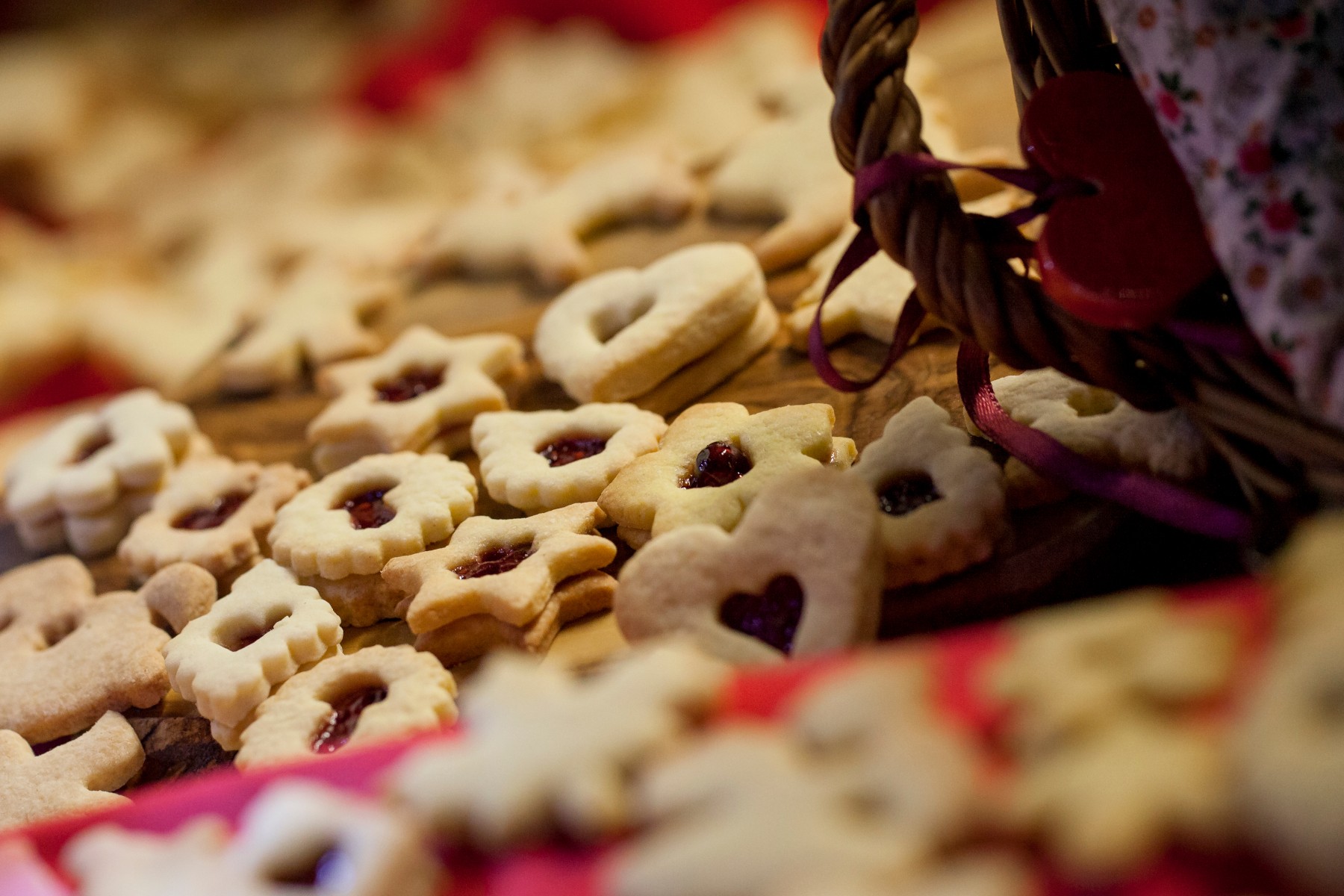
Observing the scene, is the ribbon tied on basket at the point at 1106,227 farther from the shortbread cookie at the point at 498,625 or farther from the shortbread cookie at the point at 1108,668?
the shortbread cookie at the point at 498,625

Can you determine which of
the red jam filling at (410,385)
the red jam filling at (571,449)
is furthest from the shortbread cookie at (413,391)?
the red jam filling at (571,449)

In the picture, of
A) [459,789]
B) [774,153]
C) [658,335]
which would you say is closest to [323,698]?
[459,789]

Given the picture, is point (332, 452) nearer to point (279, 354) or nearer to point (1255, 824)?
point (279, 354)

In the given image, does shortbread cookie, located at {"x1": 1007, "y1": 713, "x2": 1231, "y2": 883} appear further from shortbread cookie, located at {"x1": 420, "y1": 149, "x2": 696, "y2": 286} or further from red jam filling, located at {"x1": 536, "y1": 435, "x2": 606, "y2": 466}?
shortbread cookie, located at {"x1": 420, "y1": 149, "x2": 696, "y2": 286}

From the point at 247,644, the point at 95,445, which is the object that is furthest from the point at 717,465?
the point at 95,445

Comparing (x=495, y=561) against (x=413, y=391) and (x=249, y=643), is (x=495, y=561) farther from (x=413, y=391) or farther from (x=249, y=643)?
(x=413, y=391)
